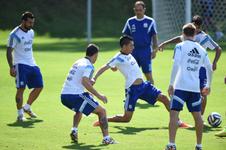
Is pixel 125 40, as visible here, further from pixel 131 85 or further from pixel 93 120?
pixel 93 120

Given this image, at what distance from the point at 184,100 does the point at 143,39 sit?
638 cm

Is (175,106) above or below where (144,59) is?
below

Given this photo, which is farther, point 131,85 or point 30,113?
point 30,113

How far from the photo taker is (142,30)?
16.6 metres

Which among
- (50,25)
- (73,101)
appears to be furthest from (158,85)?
(50,25)

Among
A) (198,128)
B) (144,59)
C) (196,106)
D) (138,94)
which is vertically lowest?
(198,128)

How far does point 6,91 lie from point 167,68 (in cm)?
606

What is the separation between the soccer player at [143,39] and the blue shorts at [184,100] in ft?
19.9

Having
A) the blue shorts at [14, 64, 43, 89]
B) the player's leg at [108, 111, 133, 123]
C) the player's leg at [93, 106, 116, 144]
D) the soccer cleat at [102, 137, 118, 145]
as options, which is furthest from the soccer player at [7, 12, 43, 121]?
the soccer cleat at [102, 137, 118, 145]

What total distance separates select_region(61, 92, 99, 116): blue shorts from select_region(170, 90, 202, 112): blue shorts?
4.93 ft

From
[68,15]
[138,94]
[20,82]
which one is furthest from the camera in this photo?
[68,15]

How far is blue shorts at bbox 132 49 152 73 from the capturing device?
1645 centimetres

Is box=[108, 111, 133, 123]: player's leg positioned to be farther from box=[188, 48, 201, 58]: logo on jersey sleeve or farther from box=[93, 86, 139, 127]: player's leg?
box=[188, 48, 201, 58]: logo on jersey sleeve

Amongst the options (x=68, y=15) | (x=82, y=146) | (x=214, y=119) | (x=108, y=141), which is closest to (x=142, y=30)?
(x=214, y=119)
